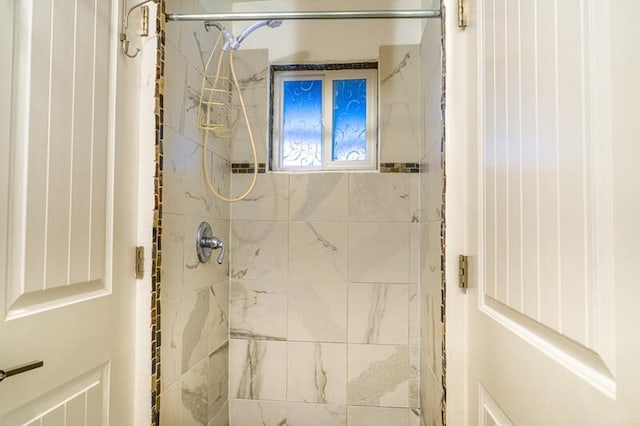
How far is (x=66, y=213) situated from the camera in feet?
2.85

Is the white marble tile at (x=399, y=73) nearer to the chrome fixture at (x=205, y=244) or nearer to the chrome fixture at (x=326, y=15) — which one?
the chrome fixture at (x=326, y=15)

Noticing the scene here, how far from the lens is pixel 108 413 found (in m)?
1.01

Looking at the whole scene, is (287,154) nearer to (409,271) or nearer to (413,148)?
(413,148)

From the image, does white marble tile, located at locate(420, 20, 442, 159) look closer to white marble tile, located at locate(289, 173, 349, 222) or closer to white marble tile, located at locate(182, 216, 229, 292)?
white marble tile, located at locate(289, 173, 349, 222)

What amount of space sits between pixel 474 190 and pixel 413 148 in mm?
988

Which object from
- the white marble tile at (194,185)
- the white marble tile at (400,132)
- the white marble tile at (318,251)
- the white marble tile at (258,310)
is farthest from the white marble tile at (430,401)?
the white marble tile at (194,185)

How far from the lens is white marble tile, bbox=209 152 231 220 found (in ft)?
5.93

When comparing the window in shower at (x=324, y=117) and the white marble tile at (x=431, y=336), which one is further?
the window in shower at (x=324, y=117)

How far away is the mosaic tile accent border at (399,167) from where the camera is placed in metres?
1.96

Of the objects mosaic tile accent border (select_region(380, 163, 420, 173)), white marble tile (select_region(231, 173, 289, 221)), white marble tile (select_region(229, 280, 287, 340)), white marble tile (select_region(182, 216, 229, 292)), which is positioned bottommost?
white marble tile (select_region(229, 280, 287, 340))

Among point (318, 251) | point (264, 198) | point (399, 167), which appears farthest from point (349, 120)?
point (318, 251)

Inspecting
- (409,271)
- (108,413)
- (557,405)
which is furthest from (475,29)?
(108,413)

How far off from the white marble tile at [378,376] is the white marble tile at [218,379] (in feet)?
2.17

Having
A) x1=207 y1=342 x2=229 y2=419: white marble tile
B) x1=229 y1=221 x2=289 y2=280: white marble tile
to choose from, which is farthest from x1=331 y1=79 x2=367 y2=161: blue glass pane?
x1=207 y1=342 x2=229 y2=419: white marble tile
